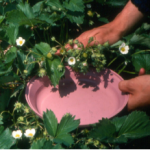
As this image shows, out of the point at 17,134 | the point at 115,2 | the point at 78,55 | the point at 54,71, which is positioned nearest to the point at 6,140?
the point at 17,134

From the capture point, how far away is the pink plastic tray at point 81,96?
1.05 m

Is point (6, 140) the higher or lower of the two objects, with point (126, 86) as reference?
lower

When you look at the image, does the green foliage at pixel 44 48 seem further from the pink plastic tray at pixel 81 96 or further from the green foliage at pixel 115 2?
the green foliage at pixel 115 2

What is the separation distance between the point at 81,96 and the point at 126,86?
0.27 metres

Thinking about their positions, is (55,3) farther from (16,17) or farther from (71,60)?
(71,60)

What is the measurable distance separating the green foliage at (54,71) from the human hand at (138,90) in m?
0.35

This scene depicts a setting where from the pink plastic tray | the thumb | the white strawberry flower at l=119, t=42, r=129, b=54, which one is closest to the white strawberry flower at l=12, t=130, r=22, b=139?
the pink plastic tray

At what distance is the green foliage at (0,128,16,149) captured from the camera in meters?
0.86

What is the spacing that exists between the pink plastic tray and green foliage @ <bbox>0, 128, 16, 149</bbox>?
180mm

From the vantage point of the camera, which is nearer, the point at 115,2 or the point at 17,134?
the point at 17,134

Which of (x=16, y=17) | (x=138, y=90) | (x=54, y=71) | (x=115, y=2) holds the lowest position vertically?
(x=138, y=90)

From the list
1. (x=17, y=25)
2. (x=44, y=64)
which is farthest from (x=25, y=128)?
(x=17, y=25)

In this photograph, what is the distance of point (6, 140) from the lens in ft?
2.89

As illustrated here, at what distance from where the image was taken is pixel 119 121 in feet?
3.01
